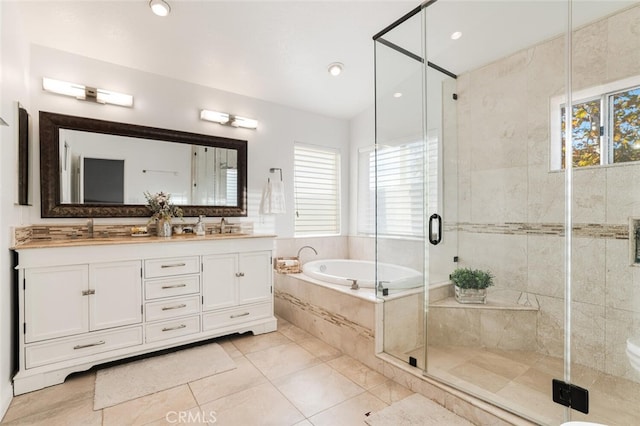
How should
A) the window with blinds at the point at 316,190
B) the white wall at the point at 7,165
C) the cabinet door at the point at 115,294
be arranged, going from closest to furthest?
1. the white wall at the point at 7,165
2. the cabinet door at the point at 115,294
3. the window with blinds at the point at 316,190

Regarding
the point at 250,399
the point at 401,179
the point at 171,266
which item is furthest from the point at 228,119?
the point at 250,399

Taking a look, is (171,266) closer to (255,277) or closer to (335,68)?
(255,277)

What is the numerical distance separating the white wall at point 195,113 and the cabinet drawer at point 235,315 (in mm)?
942

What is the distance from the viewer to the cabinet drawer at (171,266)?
2256 mm

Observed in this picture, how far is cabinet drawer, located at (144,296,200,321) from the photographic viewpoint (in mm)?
2258

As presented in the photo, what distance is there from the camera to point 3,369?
1.69 m

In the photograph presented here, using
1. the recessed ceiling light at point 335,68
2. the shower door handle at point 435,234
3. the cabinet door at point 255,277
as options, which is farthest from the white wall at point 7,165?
the shower door handle at point 435,234

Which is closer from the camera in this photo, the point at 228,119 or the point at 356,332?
the point at 356,332

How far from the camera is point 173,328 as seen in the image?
235 cm

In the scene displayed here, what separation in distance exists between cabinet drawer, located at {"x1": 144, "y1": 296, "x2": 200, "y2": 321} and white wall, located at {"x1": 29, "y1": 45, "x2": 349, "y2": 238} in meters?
0.92

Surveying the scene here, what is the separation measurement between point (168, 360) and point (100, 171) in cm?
169

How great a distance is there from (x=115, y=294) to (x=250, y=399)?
1.24 meters

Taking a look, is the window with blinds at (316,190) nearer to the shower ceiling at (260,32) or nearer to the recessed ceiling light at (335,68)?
the recessed ceiling light at (335,68)

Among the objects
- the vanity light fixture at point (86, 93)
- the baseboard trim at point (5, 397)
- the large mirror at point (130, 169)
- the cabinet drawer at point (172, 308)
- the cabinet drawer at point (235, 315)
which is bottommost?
the baseboard trim at point (5, 397)
